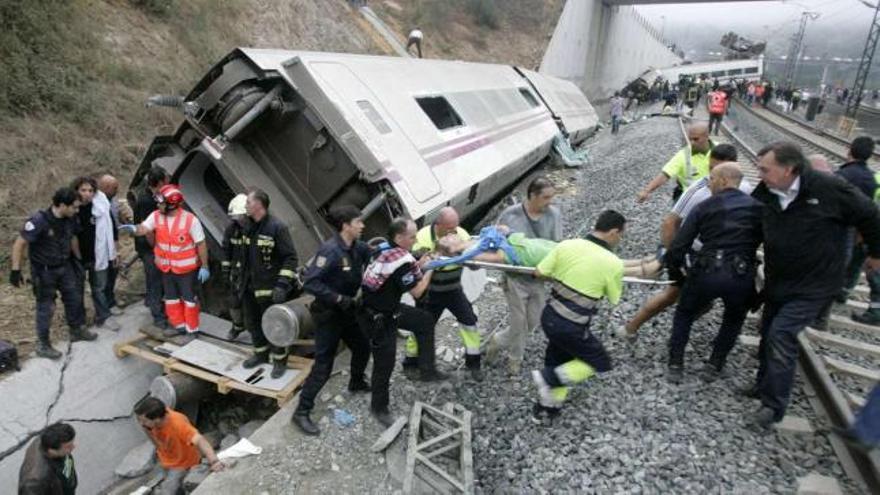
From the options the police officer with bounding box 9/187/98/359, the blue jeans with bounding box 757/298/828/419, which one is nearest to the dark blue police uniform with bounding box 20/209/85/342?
the police officer with bounding box 9/187/98/359

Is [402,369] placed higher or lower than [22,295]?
lower

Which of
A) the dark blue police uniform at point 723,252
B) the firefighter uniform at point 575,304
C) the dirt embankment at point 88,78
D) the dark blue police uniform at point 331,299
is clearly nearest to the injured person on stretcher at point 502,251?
the dark blue police uniform at point 723,252

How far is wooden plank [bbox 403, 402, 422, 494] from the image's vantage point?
3.64m

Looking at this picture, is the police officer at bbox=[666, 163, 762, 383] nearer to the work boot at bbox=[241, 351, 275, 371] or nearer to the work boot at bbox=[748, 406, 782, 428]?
the work boot at bbox=[748, 406, 782, 428]

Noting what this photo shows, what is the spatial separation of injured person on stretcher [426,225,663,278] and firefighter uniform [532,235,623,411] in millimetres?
495

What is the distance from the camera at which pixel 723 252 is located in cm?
400

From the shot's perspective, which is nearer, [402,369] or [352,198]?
[402,369]

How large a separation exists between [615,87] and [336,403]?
44311 mm

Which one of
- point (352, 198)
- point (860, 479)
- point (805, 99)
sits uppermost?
point (352, 198)

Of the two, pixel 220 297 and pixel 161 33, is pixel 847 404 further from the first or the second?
pixel 161 33

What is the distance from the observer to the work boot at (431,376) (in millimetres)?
4863

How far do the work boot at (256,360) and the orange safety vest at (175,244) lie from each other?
120 centimetres

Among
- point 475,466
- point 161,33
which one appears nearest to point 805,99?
point 161,33

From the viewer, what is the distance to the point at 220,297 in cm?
664
